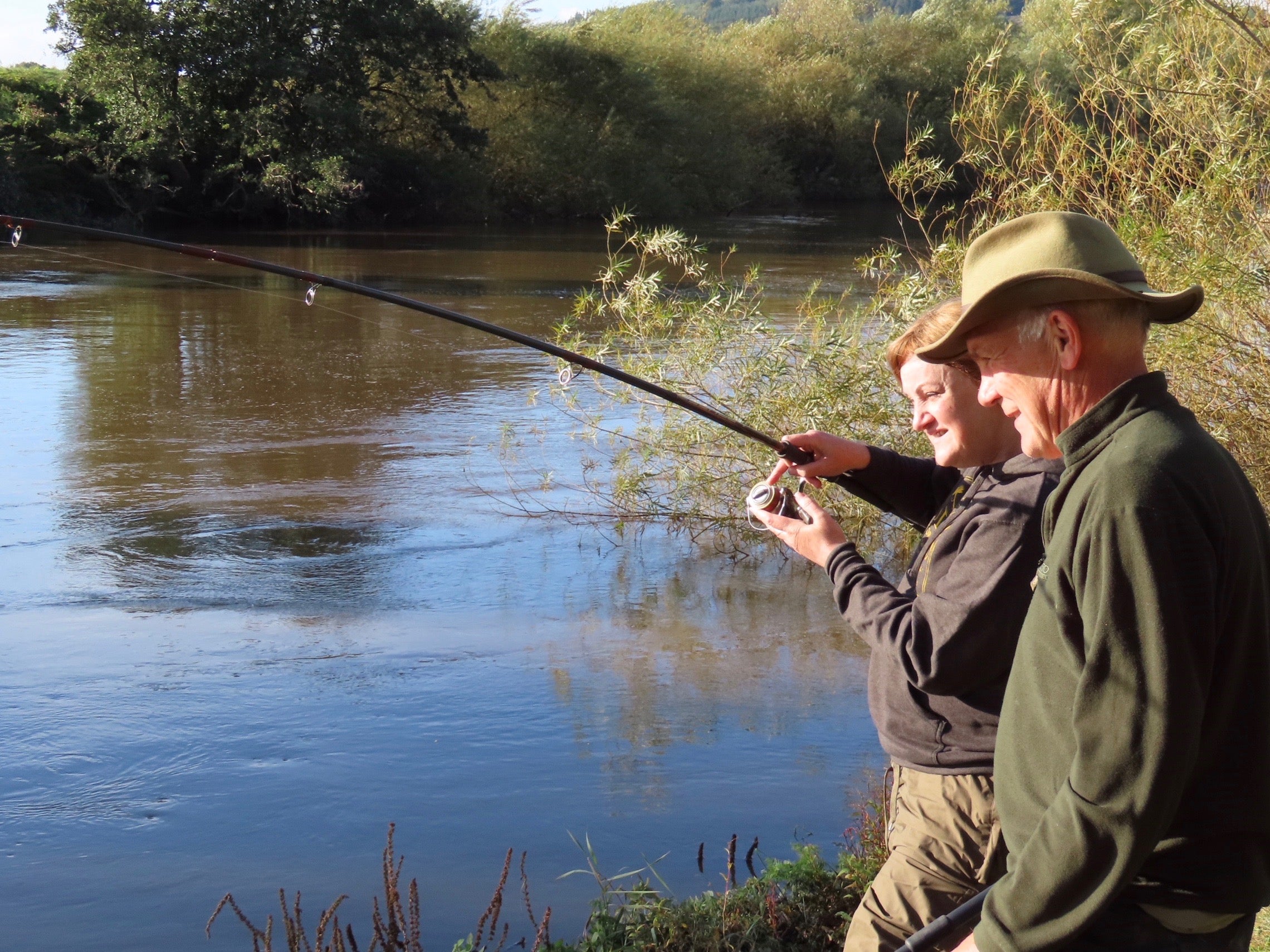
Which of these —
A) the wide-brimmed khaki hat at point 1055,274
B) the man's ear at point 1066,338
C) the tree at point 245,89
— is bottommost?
the man's ear at point 1066,338

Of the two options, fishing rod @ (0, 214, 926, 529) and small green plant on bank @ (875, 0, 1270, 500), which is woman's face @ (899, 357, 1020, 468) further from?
small green plant on bank @ (875, 0, 1270, 500)

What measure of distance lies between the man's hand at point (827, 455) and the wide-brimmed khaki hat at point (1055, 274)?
3.82ft

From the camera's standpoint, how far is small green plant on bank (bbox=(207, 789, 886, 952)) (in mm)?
3027

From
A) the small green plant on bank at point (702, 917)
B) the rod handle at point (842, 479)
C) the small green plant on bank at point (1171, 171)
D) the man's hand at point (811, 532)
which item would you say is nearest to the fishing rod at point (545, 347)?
the rod handle at point (842, 479)

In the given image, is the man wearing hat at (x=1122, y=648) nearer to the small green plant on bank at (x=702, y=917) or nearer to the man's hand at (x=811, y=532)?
the man's hand at (x=811, y=532)

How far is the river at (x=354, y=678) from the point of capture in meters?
4.10

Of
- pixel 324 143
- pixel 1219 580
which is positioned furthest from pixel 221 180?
pixel 1219 580

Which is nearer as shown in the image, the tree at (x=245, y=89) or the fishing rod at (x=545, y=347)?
the fishing rod at (x=545, y=347)

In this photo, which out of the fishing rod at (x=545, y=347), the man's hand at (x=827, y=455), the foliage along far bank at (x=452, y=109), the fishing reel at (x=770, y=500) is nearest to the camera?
the fishing reel at (x=770, y=500)

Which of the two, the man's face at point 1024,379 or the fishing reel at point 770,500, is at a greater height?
the man's face at point 1024,379

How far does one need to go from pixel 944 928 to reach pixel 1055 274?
2.97ft

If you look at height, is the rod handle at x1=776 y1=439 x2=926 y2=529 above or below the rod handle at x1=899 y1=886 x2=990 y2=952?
above

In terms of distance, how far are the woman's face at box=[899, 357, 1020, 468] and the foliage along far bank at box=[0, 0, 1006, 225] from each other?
65.2ft

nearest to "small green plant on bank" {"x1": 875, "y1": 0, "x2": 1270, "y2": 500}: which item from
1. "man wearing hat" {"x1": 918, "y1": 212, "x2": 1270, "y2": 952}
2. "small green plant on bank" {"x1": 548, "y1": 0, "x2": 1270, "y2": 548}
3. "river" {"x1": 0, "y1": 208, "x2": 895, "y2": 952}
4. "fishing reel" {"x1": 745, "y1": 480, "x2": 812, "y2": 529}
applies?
"small green plant on bank" {"x1": 548, "y1": 0, "x2": 1270, "y2": 548}
